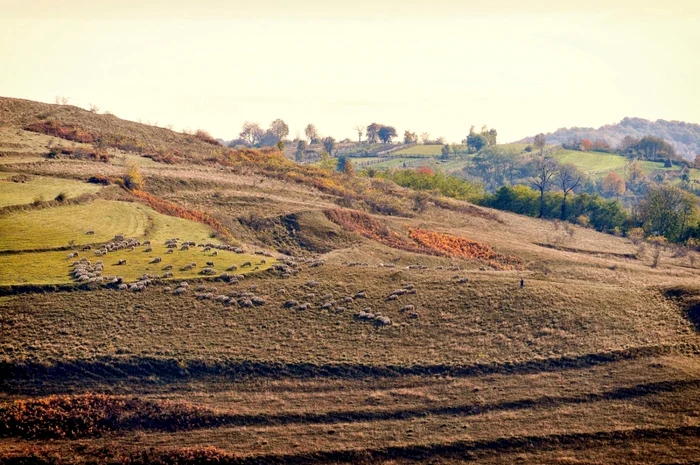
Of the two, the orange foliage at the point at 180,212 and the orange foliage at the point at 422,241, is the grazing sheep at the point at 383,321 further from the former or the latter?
the orange foliage at the point at 180,212

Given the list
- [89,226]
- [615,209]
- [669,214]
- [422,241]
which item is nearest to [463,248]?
[422,241]

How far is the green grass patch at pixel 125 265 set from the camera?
173ft

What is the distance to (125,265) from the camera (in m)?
57.7

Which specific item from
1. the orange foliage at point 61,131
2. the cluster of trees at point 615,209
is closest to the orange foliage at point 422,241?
the cluster of trees at point 615,209

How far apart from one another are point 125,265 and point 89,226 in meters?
14.2

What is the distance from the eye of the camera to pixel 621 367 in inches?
1759

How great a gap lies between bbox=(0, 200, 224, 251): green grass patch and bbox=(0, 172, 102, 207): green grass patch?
344 cm

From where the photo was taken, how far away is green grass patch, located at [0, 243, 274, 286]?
52812 mm

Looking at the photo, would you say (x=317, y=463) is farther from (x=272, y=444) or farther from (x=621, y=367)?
(x=621, y=367)

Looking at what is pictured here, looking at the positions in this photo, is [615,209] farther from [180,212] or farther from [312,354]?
[312,354]

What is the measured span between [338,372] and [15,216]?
43.0 metres

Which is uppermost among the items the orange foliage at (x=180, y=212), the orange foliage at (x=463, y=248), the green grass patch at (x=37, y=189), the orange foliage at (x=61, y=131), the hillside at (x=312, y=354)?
the orange foliage at (x=61, y=131)

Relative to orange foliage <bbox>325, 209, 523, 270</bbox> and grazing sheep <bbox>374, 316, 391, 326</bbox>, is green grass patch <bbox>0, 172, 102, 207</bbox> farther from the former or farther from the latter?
grazing sheep <bbox>374, 316, 391, 326</bbox>

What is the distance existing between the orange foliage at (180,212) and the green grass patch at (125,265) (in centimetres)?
1459
